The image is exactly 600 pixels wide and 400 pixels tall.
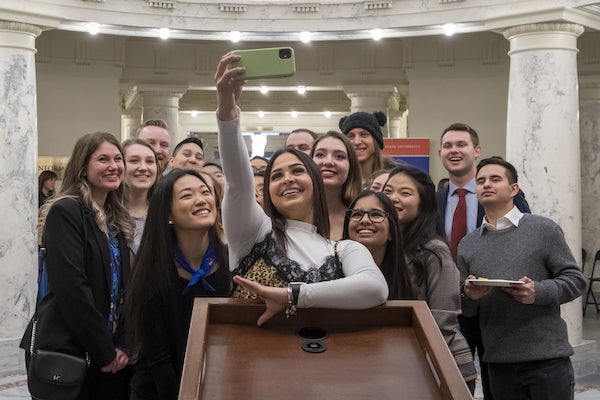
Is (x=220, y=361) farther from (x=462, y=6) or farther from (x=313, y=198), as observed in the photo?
(x=462, y=6)

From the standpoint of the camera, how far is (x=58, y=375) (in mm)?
4727

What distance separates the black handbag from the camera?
4.73 meters

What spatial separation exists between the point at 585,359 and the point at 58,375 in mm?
Result: 9008

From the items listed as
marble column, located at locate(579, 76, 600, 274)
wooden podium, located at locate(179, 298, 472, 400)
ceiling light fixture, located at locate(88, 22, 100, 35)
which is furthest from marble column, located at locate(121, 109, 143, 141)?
wooden podium, located at locate(179, 298, 472, 400)

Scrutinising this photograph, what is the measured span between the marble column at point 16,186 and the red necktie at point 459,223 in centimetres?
694

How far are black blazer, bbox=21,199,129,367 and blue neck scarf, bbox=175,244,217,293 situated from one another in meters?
0.70

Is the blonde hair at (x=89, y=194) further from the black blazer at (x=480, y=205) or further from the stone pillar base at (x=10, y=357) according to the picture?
the stone pillar base at (x=10, y=357)

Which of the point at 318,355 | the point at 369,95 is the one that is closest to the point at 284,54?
the point at 318,355

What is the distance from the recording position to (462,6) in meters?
13.4

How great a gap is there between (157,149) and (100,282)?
2146 millimetres

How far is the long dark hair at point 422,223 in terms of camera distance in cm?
479

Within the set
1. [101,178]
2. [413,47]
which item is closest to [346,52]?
[413,47]

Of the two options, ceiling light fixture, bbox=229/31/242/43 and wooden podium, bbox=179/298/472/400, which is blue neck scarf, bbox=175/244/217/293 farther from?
ceiling light fixture, bbox=229/31/242/43

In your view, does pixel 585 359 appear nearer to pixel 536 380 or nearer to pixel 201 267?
pixel 536 380
